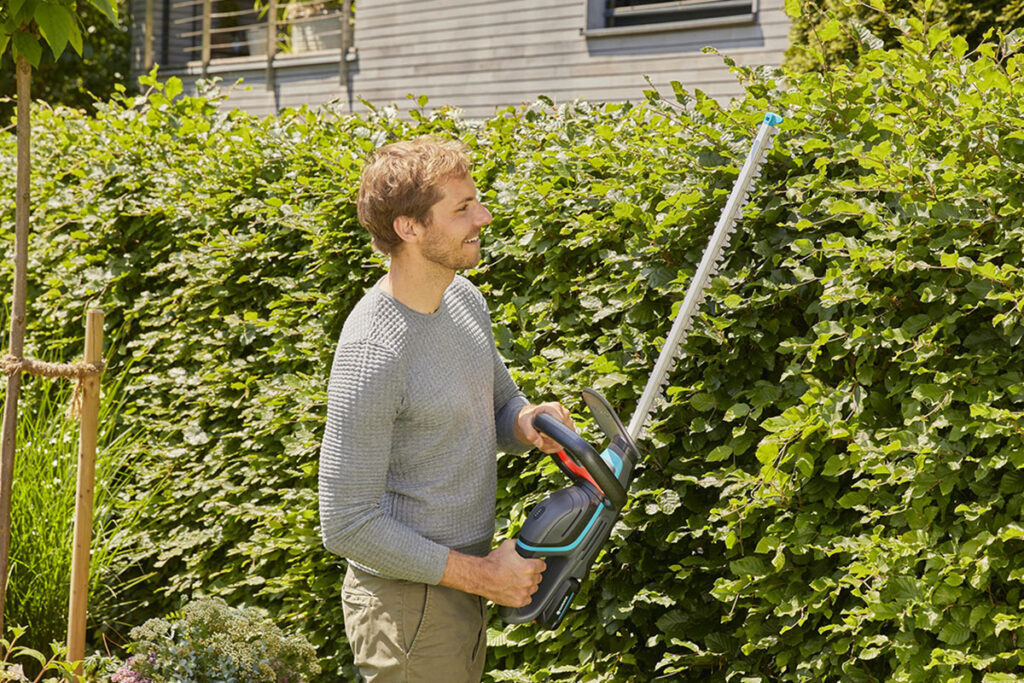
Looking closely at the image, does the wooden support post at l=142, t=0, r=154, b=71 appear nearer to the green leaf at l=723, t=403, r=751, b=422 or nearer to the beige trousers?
the green leaf at l=723, t=403, r=751, b=422

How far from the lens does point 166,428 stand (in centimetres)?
424

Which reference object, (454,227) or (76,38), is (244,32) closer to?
(76,38)

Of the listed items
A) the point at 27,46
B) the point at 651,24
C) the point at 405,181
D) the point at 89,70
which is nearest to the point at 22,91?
the point at 27,46

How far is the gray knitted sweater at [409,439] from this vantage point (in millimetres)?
2086

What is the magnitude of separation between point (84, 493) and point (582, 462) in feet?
6.06

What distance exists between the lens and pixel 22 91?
300 cm

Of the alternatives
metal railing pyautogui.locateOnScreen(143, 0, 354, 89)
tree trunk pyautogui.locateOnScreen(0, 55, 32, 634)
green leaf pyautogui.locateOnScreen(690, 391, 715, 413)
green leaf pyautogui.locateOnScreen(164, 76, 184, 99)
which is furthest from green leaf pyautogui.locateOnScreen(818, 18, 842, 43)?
metal railing pyautogui.locateOnScreen(143, 0, 354, 89)

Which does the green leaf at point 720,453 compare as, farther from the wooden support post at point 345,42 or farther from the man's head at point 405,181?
the wooden support post at point 345,42

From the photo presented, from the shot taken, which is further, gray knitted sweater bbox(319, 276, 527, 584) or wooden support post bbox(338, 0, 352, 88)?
wooden support post bbox(338, 0, 352, 88)

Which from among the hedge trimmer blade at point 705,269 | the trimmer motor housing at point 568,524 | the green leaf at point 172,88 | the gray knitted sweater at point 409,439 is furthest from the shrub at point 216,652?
the green leaf at point 172,88

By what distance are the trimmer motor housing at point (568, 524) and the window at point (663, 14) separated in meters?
7.16

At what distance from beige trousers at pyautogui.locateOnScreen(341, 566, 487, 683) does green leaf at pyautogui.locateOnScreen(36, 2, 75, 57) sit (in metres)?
1.61

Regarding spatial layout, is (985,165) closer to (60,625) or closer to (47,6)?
(47,6)

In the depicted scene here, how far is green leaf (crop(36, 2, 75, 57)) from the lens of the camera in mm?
2783
